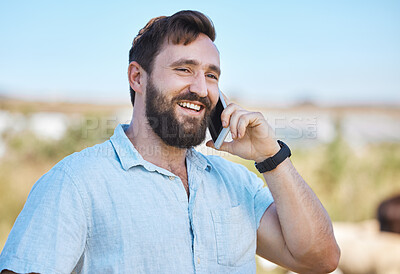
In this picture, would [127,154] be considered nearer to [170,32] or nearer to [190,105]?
[190,105]

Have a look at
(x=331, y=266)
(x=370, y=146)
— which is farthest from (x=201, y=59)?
(x=370, y=146)

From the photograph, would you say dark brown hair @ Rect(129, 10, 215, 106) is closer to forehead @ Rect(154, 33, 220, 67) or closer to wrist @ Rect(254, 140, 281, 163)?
forehead @ Rect(154, 33, 220, 67)

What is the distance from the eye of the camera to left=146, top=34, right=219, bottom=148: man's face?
2.07 meters

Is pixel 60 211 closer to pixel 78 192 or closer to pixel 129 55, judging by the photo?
pixel 78 192

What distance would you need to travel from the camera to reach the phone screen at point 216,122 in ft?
7.36

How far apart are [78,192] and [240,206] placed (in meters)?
0.82

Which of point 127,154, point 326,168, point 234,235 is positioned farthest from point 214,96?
point 326,168

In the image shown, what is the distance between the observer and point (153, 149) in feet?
6.87

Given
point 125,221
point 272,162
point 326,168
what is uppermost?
point 272,162

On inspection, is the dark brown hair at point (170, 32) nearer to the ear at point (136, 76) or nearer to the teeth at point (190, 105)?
the ear at point (136, 76)

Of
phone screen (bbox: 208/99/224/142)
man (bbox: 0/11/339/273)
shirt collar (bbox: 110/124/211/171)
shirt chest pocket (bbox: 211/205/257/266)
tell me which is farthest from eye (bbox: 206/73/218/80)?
shirt chest pocket (bbox: 211/205/257/266)

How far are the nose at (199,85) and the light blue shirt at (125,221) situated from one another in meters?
0.39

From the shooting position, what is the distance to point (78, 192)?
65.5 inches

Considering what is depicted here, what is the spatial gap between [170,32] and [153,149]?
2.02ft
